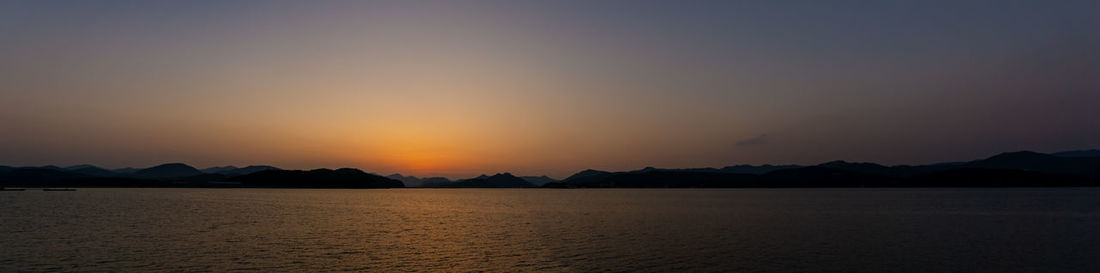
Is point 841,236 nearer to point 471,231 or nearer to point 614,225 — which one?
point 614,225

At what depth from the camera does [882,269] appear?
150 feet

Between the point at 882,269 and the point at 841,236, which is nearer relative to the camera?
the point at 882,269

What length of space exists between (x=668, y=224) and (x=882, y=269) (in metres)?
46.9

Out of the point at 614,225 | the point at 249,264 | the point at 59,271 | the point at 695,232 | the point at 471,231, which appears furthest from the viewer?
the point at 614,225

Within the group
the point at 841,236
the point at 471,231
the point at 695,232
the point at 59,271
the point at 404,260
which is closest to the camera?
the point at 59,271

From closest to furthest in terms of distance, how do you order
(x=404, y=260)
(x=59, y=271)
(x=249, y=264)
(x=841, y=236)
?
(x=59, y=271)
(x=249, y=264)
(x=404, y=260)
(x=841, y=236)

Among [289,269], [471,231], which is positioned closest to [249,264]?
[289,269]

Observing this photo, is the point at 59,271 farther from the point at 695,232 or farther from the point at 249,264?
the point at 695,232

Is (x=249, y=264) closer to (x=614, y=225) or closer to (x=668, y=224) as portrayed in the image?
(x=614, y=225)

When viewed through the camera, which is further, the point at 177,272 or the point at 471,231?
the point at 471,231

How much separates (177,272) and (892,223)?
93.8m

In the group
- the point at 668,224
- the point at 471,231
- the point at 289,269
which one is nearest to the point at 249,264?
the point at 289,269

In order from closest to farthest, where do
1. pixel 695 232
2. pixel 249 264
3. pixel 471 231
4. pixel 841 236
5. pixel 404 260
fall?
pixel 249 264
pixel 404 260
pixel 841 236
pixel 695 232
pixel 471 231

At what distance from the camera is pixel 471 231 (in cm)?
8269
